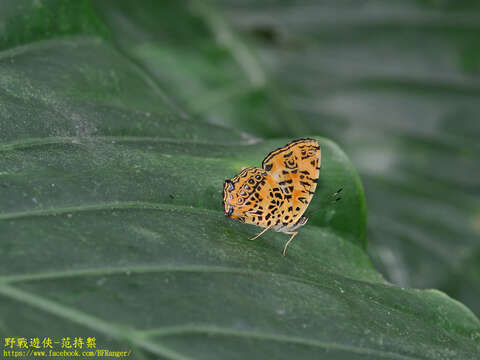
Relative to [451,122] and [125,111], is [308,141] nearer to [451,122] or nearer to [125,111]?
[125,111]

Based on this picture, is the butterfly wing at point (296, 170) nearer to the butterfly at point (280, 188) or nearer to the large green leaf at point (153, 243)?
the butterfly at point (280, 188)

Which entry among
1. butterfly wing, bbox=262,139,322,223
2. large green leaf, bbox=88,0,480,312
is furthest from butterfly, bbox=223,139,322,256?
large green leaf, bbox=88,0,480,312

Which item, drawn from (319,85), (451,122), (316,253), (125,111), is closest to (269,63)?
(319,85)

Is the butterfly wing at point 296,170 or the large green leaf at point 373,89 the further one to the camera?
the large green leaf at point 373,89

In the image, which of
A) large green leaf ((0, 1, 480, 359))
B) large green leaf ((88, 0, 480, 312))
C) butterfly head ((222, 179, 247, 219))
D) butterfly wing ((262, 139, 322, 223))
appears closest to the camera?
large green leaf ((0, 1, 480, 359))

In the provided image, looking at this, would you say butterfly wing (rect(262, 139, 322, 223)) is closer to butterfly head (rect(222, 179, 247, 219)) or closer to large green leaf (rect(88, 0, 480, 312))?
butterfly head (rect(222, 179, 247, 219))

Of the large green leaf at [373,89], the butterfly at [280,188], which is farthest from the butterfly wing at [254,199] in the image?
the large green leaf at [373,89]

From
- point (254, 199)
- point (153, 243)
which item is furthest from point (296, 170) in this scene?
point (153, 243)

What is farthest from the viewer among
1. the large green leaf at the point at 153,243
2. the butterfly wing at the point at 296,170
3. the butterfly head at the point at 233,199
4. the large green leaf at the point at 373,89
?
the large green leaf at the point at 373,89
